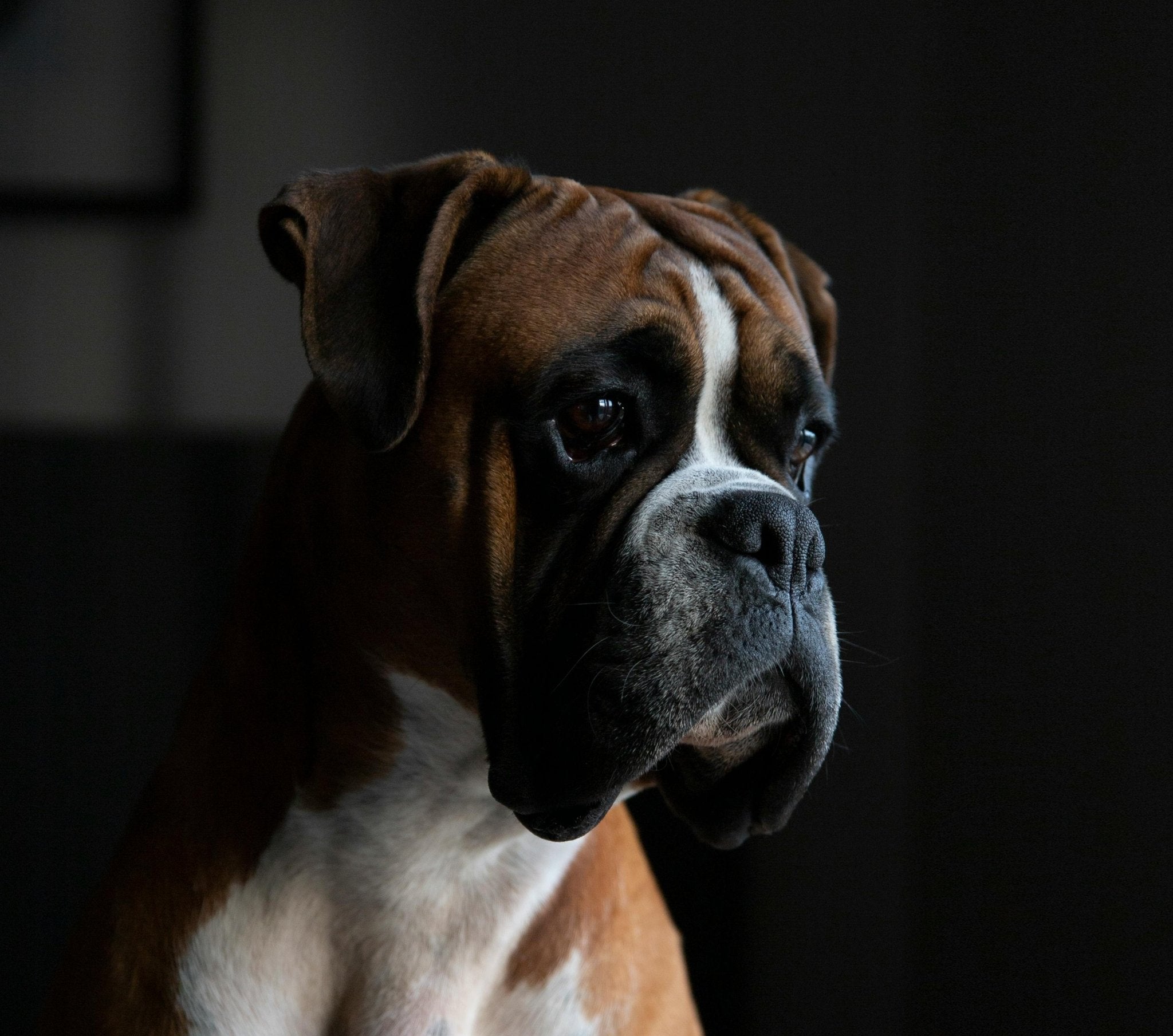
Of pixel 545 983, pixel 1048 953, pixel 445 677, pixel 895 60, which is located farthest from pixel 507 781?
pixel 895 60

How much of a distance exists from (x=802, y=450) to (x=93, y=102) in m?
1.45

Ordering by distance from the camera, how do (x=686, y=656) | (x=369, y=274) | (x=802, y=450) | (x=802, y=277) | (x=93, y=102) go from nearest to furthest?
(x=686, y=656) < (x=369, y=274) < (x=802, y=450) < (x=802, y=277) < (x=93, y=102)

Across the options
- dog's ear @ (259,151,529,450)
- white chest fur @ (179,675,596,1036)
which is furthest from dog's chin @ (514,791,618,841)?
dog's ear @ (259,151,529,450)

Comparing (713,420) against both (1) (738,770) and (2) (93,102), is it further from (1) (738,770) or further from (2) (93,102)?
(2) (93,102)

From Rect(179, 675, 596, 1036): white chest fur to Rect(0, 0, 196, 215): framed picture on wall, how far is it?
134cm

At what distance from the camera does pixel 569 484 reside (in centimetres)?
101

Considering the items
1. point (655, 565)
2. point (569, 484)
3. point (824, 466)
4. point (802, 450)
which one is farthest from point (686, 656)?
point (824, 466)

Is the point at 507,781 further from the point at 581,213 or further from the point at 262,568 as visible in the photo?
→ the point at 581,213

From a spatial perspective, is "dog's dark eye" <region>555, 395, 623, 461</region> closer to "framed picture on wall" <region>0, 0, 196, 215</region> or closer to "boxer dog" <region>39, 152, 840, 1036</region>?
"boxer dog" <region>39, 152, 840, 1036</region>

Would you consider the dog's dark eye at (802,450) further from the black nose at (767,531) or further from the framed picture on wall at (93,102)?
the framed picture on wall at (93,102)

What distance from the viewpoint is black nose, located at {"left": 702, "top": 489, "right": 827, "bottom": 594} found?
37.3 inches

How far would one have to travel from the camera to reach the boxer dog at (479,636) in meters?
0.97

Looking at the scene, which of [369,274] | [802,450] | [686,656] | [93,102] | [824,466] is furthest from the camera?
[824,466]

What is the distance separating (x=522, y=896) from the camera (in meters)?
1.13
